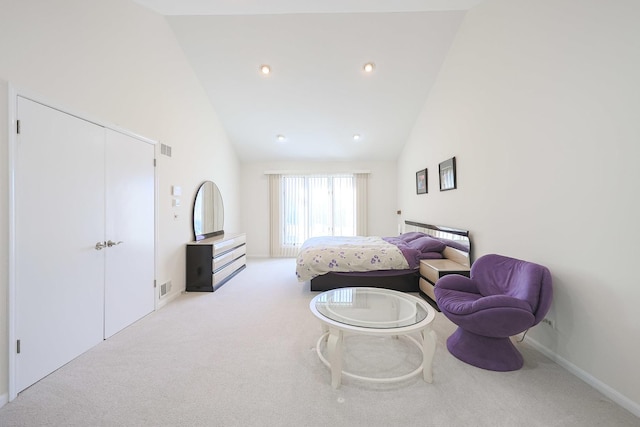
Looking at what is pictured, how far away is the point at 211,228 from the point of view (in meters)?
4.56

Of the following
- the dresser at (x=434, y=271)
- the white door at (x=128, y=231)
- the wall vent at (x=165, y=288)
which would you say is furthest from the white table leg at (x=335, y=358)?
the wall vent at (x=165, y=288)

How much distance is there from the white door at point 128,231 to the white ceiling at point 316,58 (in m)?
1.69

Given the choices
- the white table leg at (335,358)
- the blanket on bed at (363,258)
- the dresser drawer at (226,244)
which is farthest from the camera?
the dresser drawer at (226,244)

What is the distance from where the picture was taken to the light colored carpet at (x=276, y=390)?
1453 mm

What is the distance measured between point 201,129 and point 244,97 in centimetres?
90

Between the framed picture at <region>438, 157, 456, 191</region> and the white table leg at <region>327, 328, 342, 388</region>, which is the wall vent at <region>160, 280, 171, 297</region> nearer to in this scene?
the white table leg at <region>327, 328, 342, 388</region>

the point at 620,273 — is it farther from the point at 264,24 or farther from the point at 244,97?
the point at 244,97

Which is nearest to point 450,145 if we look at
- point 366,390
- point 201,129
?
point 366,390

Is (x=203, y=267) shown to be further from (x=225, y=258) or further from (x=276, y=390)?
(x=276, y=390)

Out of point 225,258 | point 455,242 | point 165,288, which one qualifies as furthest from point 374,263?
point 165,288

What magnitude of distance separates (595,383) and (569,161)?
1.53 metres

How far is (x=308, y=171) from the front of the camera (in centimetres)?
628

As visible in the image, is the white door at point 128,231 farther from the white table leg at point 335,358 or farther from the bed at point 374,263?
the white table leg at point 335,358

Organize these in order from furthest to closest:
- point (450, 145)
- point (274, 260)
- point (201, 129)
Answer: point (274, 260) < point (201, 129) < point (450, 145)
